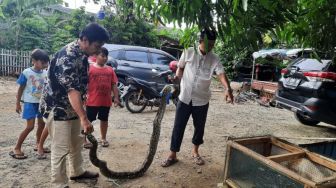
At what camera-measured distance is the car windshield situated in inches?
235

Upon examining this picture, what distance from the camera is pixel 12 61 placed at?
12812mm

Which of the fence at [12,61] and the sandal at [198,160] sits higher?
the fence at [12,61]

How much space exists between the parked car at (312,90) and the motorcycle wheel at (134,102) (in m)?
3.39

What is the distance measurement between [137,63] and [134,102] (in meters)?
1.93

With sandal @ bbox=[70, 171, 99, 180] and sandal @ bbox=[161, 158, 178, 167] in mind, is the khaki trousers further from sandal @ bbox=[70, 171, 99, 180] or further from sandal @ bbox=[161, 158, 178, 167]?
sandal @ bbox=[161, 158, 178, 167]

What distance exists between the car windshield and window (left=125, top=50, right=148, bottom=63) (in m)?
4.36

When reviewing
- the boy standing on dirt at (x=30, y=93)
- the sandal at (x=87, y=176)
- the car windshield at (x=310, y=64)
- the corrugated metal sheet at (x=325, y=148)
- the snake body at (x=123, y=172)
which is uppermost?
the car windshield at (x=310, y=64)

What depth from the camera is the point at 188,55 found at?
13.0ft

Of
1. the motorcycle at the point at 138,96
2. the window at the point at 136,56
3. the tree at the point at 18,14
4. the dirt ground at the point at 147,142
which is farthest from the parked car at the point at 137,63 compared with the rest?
the tree at the point at 18,14

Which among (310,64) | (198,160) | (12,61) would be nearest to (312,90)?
(310,64)

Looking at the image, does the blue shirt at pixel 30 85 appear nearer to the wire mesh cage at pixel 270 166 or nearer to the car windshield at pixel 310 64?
the wire mesh cage at pixel 270 166

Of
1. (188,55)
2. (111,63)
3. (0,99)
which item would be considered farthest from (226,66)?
(188,55)

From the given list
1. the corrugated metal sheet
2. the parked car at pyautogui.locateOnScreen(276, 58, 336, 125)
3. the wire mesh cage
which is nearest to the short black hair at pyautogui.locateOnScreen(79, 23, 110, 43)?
the wire mesh cage

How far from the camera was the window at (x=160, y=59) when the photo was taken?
9.69 metres
